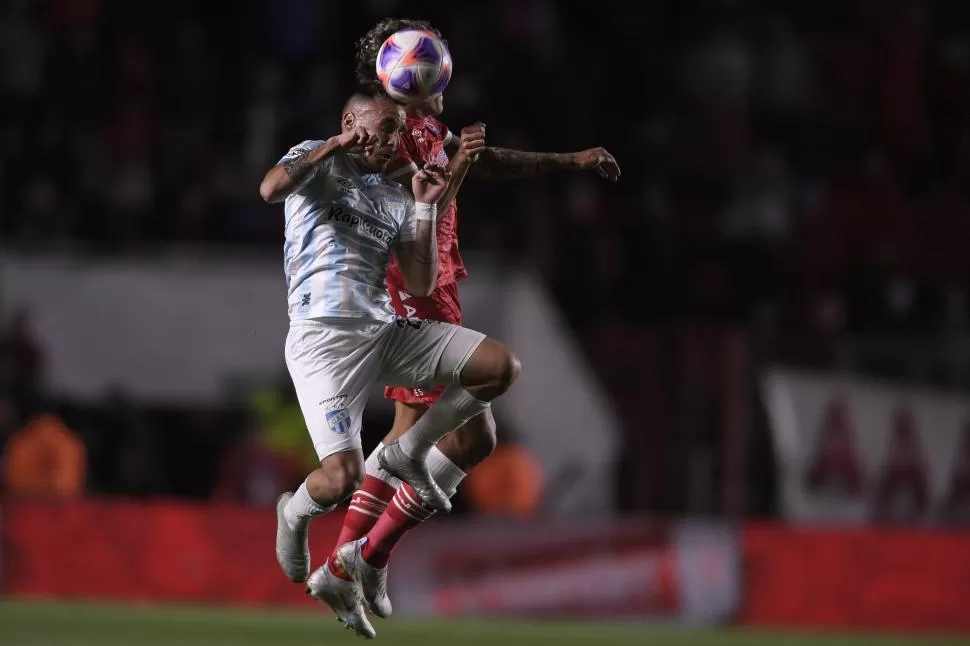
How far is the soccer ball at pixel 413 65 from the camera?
7809 mm

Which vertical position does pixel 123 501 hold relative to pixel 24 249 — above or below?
below

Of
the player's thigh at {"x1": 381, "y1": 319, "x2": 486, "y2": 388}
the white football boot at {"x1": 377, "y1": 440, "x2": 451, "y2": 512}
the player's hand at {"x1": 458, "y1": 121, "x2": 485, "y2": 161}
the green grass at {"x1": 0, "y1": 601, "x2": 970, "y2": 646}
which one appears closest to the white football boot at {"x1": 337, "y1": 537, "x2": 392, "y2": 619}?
the white football boot at {"x1": 377, "y1": 440, "x2": 451, "y2": 512}

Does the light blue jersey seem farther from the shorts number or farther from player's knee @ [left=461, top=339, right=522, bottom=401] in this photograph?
player's knee @ [left=461, top=339, right=522, bottom=401]

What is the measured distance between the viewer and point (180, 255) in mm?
15477

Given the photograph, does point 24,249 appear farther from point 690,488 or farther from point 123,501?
point 690,488

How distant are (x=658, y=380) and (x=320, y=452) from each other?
298 inches

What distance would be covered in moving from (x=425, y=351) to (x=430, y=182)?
2.54 feet

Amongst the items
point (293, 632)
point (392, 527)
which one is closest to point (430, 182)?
point (392, 527)

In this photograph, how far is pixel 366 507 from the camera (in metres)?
8.85

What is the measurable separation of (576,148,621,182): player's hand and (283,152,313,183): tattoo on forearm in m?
1.22

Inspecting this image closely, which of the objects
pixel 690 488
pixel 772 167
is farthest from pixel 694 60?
pixel 690 488

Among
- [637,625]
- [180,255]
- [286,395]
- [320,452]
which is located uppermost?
[320,452]

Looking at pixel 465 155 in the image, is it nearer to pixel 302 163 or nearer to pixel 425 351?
pixel 302 163

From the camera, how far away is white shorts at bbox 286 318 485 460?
26.5 ft
